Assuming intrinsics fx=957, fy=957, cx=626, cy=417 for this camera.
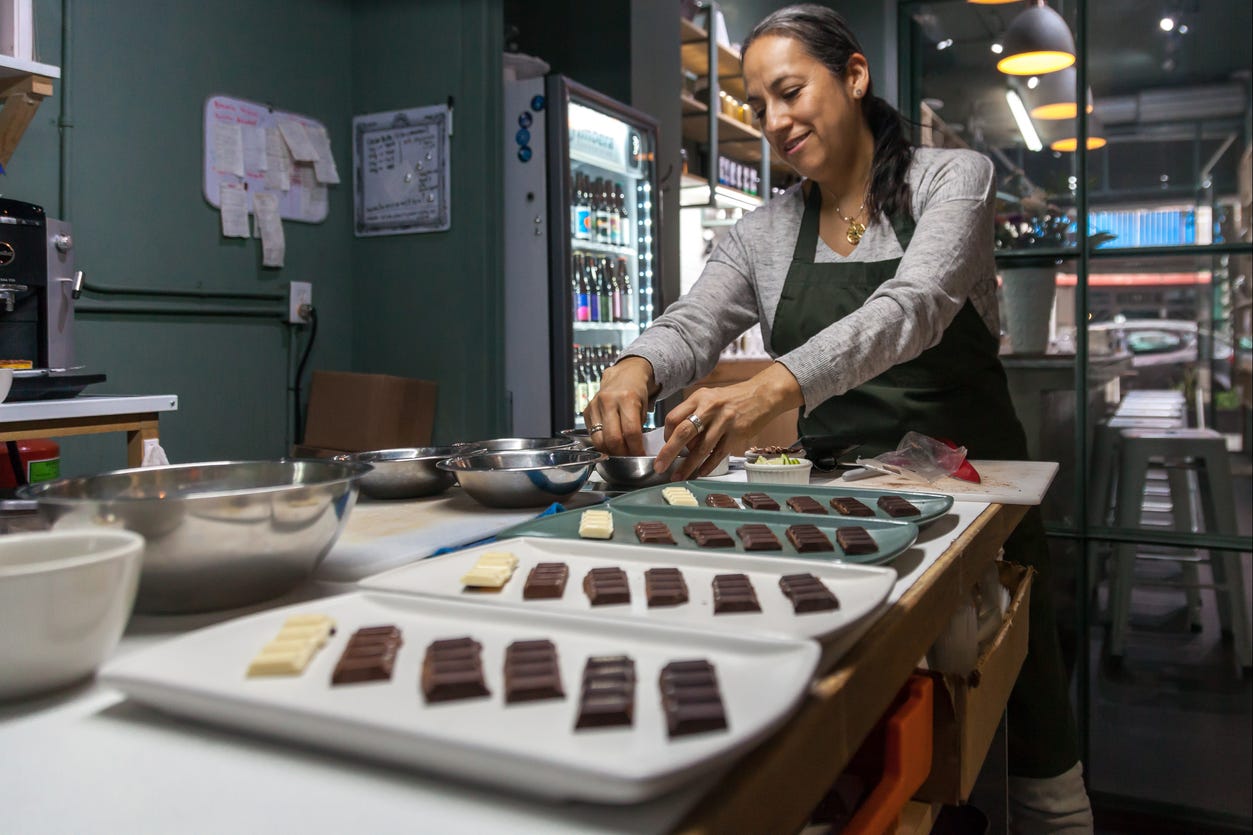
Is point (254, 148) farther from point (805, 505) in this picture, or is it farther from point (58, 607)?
point (58, 607)

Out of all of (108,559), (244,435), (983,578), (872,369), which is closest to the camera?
(108,559)

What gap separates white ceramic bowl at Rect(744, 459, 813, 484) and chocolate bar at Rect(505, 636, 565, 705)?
0.95 metres

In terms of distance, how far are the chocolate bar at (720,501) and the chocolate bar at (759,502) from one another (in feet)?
0.06

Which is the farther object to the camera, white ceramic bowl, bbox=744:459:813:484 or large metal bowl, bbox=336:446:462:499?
white ceramic bowl, bbox=744:459:813:484

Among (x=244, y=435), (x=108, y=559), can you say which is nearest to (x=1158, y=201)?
(x=108, y=559)

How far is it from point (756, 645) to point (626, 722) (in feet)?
0.41

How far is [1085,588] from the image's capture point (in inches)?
115

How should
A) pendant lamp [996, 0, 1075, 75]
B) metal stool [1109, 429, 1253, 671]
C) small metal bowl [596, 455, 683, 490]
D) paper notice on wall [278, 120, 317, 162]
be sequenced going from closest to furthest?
small metal bowl [596, 455, 683, 490]
metal stool [1109, 429, 1253, 671]
pendant lamp [996, 0, 1075, 75]
paper notice on wall [278, 120, 317, 162]

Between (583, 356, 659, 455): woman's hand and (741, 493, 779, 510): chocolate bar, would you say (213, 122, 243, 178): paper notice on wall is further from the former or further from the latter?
(741, 493, 779, 510): chocolate bar

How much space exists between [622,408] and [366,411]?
2375mm

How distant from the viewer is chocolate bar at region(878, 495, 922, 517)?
1.14 metres

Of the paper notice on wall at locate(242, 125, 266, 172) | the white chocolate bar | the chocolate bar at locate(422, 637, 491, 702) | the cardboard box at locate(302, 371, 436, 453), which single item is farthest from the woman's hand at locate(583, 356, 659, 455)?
the paper notice on wall at locate(242, 125, 266, 172)

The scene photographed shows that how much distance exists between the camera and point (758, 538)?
3.18 feet

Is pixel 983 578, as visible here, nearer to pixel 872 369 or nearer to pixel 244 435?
pixel 872 369
